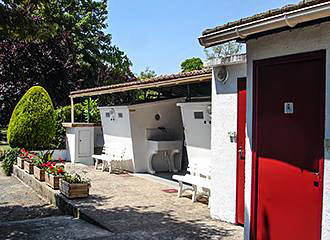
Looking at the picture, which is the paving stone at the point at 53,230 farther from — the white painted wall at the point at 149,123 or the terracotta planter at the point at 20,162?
the terracotta planter at the point at 20,162

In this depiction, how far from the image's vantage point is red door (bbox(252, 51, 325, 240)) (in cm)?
412

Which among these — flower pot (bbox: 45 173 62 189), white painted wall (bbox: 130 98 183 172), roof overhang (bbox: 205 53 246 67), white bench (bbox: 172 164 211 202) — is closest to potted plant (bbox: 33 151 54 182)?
flower pot (bbox: 45 173 62 189)

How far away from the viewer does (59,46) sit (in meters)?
23.7

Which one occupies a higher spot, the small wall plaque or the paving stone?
the small wall plaque

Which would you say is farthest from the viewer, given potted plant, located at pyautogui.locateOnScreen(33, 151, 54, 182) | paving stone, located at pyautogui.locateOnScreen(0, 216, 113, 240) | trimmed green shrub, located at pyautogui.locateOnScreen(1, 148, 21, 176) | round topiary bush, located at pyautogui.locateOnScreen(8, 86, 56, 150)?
round topiary bush, located at pyautogui.locateOnScreen(8, 86, 56, 150)

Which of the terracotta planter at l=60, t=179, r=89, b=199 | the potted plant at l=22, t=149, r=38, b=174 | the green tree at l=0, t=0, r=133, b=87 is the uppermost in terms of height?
the green tree at l=0, t=0, r=133, b=87

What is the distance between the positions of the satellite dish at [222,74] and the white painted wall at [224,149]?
0.20 ft

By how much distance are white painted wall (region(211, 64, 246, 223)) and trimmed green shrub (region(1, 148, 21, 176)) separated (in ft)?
30.9

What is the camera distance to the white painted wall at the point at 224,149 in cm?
633

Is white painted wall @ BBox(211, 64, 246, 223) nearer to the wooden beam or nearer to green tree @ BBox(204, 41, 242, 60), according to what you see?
green tree @ BBox(204, 41, 242, 60)

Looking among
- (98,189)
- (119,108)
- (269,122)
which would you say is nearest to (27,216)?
(98,189)

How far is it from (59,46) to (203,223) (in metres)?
19.6

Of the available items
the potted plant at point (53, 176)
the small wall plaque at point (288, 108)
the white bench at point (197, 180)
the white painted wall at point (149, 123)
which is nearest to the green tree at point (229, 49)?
the small wall plaque at point (288, 108)

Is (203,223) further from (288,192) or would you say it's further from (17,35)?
(17,35)
